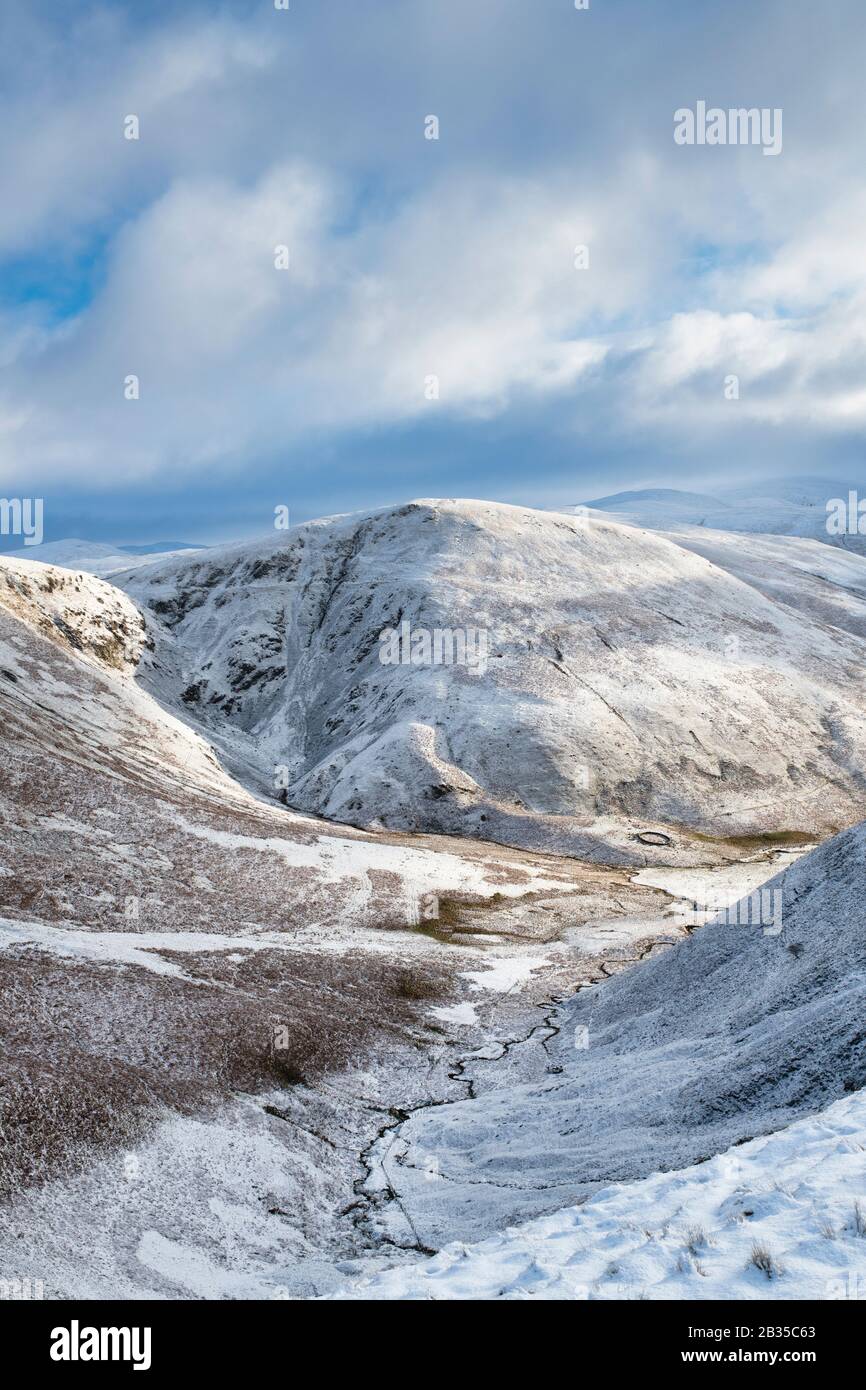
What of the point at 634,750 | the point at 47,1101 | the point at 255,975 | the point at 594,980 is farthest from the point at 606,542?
the point at 47,1101

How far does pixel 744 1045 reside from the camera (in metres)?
24.3

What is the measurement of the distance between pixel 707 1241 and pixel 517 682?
98.3m

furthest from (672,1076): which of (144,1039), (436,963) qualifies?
(436,963)

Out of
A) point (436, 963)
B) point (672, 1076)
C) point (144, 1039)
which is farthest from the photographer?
point (436, 963)

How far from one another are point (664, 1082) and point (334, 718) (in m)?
96.3

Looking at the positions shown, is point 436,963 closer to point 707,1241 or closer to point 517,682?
point 707,1241

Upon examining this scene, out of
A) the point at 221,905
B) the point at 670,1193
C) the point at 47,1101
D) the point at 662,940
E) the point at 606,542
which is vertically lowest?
the point at 662,940

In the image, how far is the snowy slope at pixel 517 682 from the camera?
92938mm

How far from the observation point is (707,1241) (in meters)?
11.1

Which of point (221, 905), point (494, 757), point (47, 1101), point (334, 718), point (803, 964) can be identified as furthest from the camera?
point (334, 718)

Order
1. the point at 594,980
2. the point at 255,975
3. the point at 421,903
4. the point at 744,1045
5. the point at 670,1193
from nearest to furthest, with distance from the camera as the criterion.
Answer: the point at 670,1193, the point at 744,1045, the point at 255,975, the point at 594,980, the point at 421,903

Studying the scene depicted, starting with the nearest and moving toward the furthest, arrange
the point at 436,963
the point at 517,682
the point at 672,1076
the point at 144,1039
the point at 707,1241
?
the point at 707,1241 → the point at 672,1076 → the point at 144,1039 → the point at 436,963 → the point at 517,682

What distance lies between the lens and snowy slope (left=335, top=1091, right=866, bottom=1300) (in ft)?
33.0

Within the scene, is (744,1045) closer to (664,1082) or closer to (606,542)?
(664,1082)
